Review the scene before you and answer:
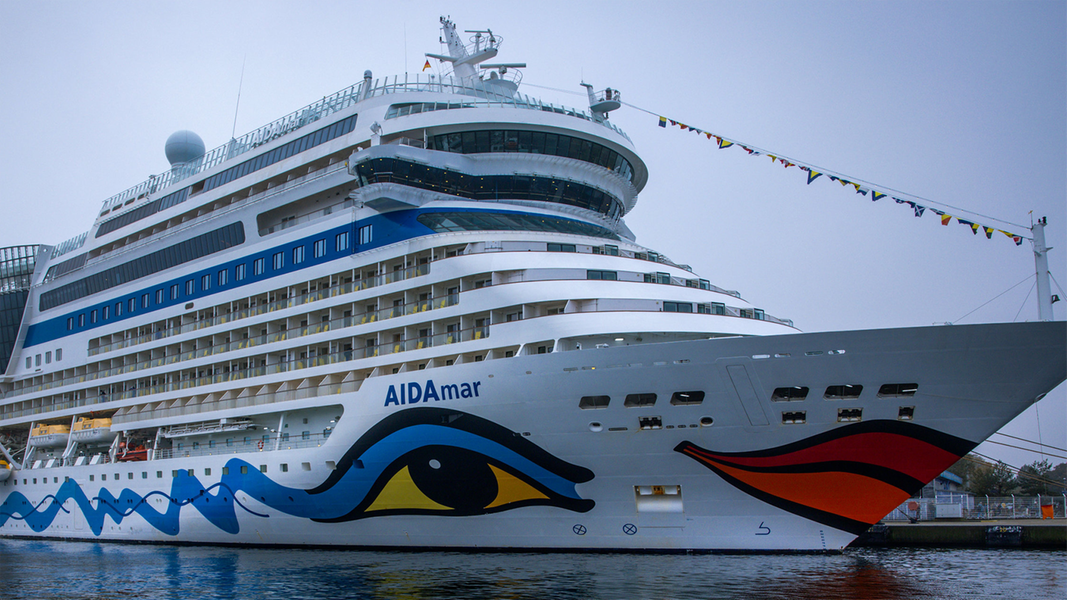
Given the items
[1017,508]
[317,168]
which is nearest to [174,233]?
[317,168]

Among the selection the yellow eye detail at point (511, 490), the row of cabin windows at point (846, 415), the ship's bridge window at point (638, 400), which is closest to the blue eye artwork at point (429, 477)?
the yellow eye detail at point (511, 490)

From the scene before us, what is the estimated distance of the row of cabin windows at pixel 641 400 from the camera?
16484 millimetres

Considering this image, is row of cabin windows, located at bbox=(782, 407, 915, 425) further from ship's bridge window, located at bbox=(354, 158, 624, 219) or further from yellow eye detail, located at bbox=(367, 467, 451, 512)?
ship's bridge window, located at bbox=(354, 158, 624, 219)

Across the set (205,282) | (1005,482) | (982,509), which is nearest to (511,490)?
(205,282)

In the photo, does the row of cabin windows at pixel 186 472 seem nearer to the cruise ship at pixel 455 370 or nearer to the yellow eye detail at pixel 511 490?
the cruise ship at pixel 455 370

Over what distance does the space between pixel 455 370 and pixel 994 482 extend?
39960 millimetres

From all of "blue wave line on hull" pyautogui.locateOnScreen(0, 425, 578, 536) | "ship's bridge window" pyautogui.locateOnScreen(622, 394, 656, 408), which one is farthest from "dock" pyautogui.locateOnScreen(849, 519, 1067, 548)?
"blue wave line on hull" pyautogui.locateOnScreen(0, 425, 578, 536)

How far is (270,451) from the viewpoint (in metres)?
22.0

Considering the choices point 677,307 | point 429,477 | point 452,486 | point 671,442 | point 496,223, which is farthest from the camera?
point 496,223

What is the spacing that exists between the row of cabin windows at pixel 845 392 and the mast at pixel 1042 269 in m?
2.54

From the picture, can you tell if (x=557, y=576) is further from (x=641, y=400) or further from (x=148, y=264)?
(x=148, y=264)

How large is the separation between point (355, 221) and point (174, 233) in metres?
10.2

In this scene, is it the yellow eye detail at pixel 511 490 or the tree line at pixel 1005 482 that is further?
the tree line at pixel 1005 482

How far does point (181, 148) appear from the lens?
35.6 metres
